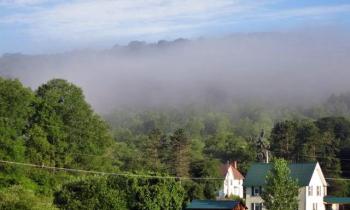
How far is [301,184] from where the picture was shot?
74625 millimetres

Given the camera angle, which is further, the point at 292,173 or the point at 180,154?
the point at 180,154

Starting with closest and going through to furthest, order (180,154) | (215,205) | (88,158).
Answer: (215,205), (88,158), (180,154)

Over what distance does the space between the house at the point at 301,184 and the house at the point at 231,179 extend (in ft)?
70.6

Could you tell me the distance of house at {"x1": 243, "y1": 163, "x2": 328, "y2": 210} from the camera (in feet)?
246

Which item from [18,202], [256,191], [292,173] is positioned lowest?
[18,202]

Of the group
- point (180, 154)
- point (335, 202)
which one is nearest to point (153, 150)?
point (180, 154)

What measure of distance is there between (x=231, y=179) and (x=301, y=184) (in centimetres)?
2834

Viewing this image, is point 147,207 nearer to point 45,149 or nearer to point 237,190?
point 45,149

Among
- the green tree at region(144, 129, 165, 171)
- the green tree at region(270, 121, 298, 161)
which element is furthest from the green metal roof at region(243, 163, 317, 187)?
the green tree at region(270, 121, 298, 161)

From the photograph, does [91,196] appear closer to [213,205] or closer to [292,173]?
[213,205]

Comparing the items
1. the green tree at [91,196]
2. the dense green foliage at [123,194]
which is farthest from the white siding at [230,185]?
the green tree at [91,196]

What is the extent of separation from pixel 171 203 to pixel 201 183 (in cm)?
3089

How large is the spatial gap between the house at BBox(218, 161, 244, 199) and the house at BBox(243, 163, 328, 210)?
70.6ft

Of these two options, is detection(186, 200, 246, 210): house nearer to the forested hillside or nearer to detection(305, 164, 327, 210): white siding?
the forested hillside
